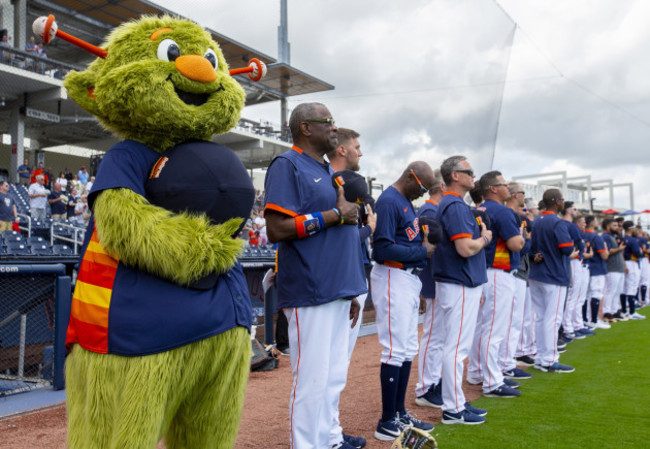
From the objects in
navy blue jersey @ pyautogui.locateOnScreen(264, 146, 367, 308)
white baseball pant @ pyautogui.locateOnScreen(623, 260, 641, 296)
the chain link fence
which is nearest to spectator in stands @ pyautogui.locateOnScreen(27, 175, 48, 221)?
the chain link fence

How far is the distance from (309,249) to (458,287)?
172 cm

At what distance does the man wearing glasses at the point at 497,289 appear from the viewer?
457 centimetres

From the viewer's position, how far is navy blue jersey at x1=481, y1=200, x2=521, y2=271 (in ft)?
15.6

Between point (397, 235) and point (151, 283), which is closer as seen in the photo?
point (151, 283)

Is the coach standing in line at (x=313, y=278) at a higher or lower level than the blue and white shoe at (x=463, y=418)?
higher

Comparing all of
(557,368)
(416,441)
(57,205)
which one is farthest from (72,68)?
(416,441)

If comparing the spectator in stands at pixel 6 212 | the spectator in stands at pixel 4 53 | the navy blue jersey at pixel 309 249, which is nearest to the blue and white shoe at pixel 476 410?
the navy blue jersey at pixel 309 249

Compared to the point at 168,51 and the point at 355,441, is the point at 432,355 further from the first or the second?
the point at 168,51

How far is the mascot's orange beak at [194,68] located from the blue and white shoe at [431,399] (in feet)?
11.0

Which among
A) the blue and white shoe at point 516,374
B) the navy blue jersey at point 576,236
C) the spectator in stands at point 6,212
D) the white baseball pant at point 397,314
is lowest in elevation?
the blue and white shoe at point 516,374

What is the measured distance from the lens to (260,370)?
18.1 ft

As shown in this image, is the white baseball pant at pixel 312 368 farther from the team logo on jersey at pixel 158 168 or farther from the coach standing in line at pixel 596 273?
the coach standing in line at pixel 596 273

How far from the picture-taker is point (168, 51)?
1856 millimetres

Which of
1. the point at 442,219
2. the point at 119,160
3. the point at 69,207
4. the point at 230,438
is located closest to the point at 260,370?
the point at 442,219
